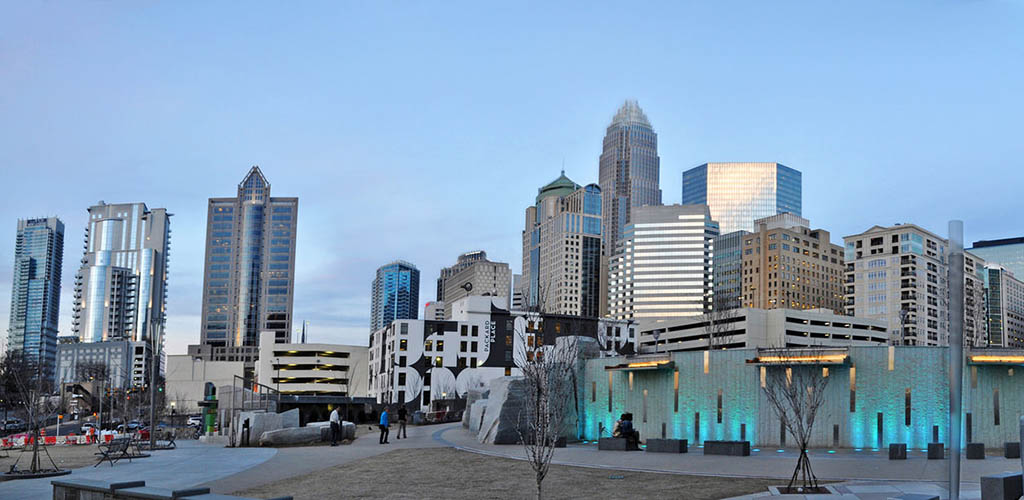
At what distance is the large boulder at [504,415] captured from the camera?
107 feet

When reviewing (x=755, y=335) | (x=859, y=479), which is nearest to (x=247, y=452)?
(x=859, y=479)

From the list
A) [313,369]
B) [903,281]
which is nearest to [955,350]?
[313,369]

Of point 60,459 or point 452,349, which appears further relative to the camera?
point 452,349

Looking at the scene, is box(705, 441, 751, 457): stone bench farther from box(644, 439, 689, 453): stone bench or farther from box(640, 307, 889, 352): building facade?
box(640, 307, 889, 352): building facade

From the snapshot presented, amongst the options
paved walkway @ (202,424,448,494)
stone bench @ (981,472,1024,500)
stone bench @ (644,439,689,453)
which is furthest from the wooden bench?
stone bench @ (981,472,1024,500)

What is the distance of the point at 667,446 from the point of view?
2725 cm

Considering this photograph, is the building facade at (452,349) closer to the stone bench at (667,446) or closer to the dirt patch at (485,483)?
the stone bench at (667,446)

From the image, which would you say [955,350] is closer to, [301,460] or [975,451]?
[975,451]

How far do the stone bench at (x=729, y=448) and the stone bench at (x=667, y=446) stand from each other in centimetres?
135

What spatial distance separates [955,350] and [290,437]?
2942cm

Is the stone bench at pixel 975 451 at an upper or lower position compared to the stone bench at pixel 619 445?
upper

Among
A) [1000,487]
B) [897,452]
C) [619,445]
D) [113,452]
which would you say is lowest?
[113,452]

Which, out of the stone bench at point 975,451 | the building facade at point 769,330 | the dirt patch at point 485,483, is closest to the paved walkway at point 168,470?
the dirt patch at point 485,483

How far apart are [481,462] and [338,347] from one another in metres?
134
